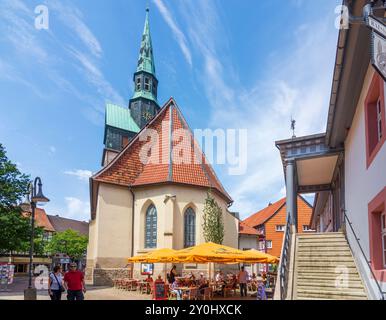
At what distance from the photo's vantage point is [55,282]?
10602mm

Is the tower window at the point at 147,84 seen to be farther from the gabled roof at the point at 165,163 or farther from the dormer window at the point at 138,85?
the gabled roof at the point at 165,163

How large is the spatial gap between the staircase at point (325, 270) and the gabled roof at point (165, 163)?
46.7 ft

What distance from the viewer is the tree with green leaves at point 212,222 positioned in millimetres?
25312

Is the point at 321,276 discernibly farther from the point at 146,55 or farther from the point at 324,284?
the point at 146,55

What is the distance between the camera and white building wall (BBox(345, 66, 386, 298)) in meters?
8.47

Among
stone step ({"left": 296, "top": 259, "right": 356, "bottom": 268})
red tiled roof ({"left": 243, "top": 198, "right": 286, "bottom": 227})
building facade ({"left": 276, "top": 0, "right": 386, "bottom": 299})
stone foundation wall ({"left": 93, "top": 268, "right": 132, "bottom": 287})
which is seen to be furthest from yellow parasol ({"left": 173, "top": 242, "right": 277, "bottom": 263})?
red tiled roof ({"left": 243, "top": 198, "right": 286, "bottom": 227})

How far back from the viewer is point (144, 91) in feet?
196

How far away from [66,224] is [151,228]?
3036 inches

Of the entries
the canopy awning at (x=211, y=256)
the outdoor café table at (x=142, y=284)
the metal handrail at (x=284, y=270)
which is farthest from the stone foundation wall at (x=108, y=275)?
the metal handrail at (x=284, y=270)

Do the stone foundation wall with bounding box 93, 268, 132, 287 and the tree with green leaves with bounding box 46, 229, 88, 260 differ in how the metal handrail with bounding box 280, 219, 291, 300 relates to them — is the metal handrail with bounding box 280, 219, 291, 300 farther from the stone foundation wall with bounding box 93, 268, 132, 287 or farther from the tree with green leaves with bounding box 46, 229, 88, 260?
the tree with green leaves with bounding box 46, 229, 88, 260

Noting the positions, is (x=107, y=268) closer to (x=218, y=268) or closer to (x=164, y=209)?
(x=164, y=209)
